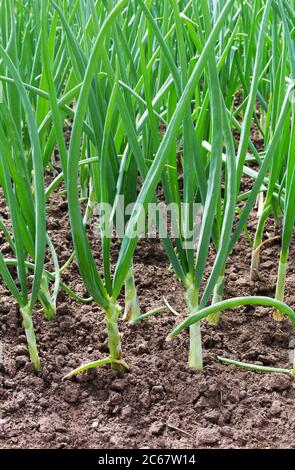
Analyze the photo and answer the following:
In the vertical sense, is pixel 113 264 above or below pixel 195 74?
below

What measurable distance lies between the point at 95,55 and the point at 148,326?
0.52 m

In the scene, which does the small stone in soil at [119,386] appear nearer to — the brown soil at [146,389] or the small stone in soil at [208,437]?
the brown soil at [146,389]

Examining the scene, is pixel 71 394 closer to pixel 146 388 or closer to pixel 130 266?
pixel 146 388

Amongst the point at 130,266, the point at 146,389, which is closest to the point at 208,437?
the point at 146,389

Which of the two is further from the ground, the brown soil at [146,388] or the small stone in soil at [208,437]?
the brown soil at [146,388]

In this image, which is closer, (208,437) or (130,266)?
(208,437)

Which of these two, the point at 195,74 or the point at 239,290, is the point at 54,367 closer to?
the point at 239,290

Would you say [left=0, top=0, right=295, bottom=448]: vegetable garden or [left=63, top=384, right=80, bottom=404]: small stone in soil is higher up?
[left=0, top=0, right=295, bottom=448]: vegetable garden

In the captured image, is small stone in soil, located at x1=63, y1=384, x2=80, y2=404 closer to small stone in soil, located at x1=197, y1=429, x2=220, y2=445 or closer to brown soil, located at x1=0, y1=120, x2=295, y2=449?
brown soil, located at x1=0, y1=120, x2=295, y2=449

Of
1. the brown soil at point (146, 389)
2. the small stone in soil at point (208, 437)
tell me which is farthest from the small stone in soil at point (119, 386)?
the small stone in soil at point (208, 437)

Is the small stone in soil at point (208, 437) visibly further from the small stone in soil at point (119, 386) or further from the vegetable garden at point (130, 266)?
the small stone in soil at point (119, 386)

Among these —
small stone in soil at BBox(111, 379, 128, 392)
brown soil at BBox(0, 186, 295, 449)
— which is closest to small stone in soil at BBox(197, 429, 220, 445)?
brown soil at BBox(0, 186, 295, 449)

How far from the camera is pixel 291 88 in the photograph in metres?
0.92

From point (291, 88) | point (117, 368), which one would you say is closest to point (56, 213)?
point (117, 368)
